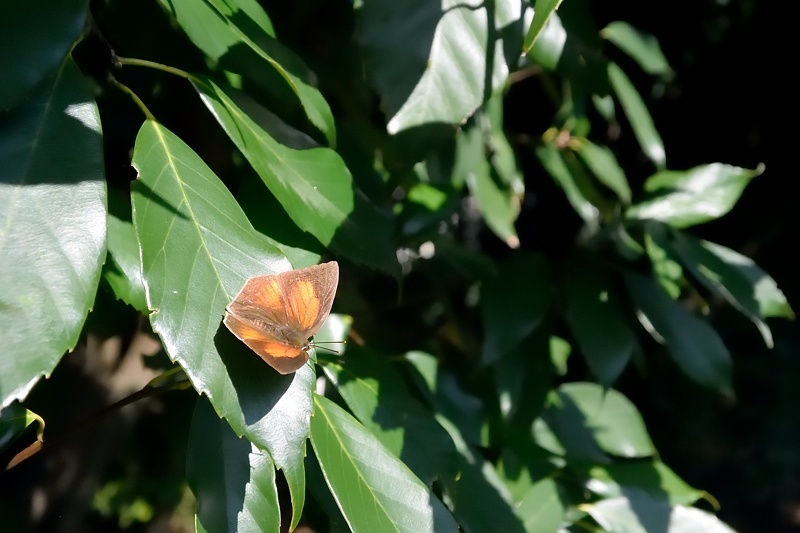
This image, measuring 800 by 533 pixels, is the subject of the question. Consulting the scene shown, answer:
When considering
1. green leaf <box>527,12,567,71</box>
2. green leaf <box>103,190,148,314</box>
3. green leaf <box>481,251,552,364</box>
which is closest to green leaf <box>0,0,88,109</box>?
green leaf <box>103,190,148,314</box>

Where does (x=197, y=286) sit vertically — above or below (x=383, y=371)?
above

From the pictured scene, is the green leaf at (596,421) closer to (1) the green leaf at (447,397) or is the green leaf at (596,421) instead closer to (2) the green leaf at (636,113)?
(1) the green leaf at (447,397)

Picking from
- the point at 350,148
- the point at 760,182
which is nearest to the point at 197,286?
the point at 350,148

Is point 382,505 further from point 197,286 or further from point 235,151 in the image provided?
point 235,151

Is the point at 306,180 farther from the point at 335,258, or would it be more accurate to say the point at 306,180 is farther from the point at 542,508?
the point at 542,508

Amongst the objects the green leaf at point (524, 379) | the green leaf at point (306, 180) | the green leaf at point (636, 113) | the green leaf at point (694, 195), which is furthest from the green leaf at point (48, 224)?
the green leaf at point (636, 113)

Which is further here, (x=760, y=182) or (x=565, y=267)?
(x=760, y=182)

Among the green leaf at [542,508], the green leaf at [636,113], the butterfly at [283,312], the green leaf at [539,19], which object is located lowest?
the green leaf at [542,508]

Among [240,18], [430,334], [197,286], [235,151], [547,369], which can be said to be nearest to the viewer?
[197,286]
